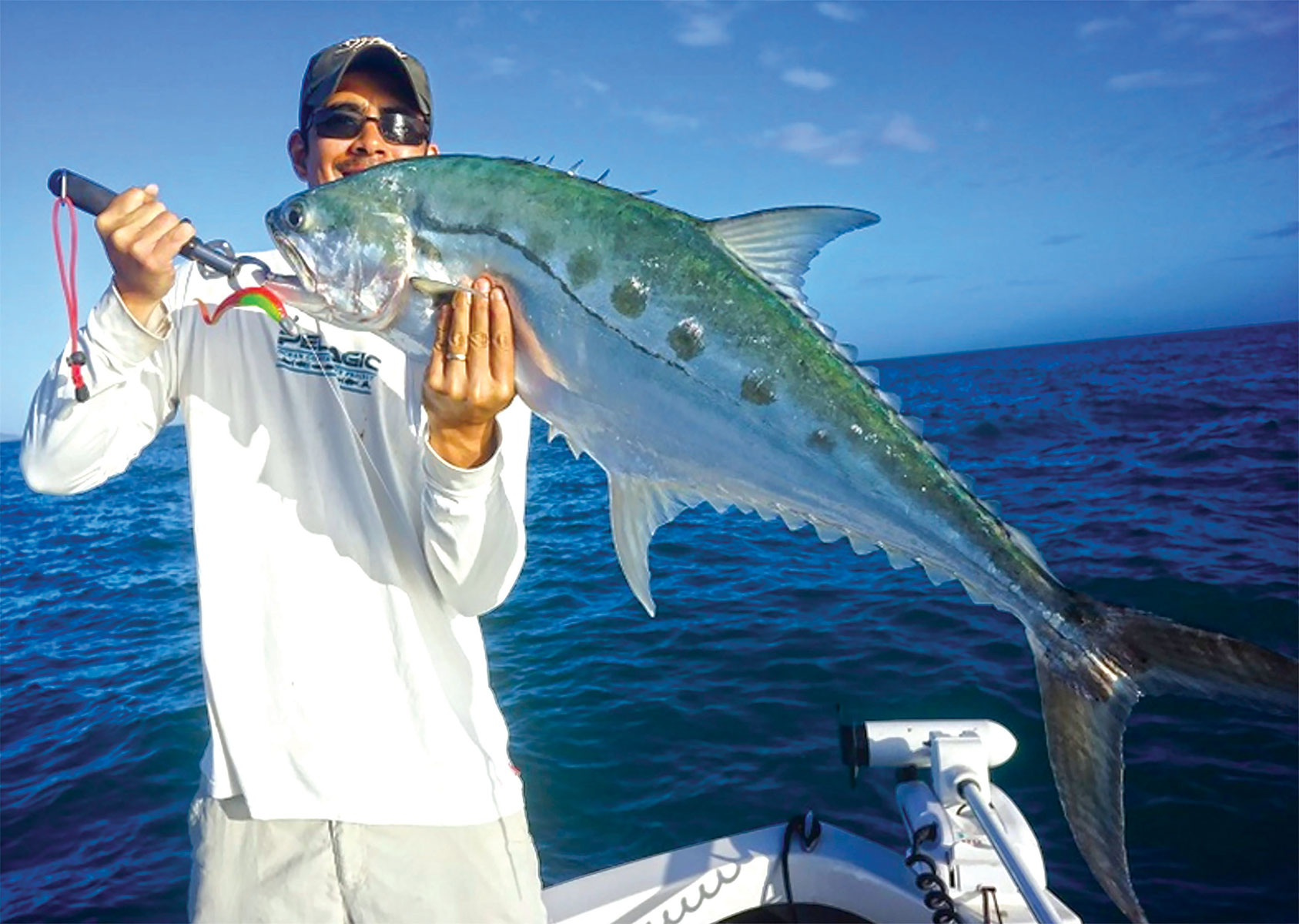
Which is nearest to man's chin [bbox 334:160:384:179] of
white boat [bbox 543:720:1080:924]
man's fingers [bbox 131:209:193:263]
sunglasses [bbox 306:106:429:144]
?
sunglasses [bbox 306:106:429:144]

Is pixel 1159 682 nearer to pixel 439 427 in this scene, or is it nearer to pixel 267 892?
pixel 439 427

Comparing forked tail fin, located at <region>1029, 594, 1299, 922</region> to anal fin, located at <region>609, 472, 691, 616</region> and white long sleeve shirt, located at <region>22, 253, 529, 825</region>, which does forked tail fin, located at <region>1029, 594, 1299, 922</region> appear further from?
white long sleeve shirt, located at <region>22, 253, 529, 825</region>

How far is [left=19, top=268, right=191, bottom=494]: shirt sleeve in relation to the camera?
2391mm

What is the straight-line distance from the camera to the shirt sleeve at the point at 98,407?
2391 mm

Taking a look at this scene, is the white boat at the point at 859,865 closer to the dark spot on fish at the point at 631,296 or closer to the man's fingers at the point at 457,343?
the dark spot on fish at the point at 631,296

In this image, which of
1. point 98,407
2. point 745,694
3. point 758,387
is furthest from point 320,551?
point 745,694

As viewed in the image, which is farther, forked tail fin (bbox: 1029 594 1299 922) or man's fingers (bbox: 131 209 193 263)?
man's fingers (bbox: 131 209 193 263)

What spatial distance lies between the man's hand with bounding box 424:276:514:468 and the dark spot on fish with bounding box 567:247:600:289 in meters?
0.21

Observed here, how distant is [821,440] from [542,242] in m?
0.97

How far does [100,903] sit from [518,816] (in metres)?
5.40

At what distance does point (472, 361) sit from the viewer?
2369 mm

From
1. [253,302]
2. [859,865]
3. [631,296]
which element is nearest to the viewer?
[631,296]

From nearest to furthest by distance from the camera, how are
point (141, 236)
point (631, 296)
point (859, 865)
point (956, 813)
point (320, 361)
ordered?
point (141, 236)
point (631, 296)
point (320, 361)
point (956, 813)
point (859, 865)

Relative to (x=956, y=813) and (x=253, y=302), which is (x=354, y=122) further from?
(x=956, y=813)
